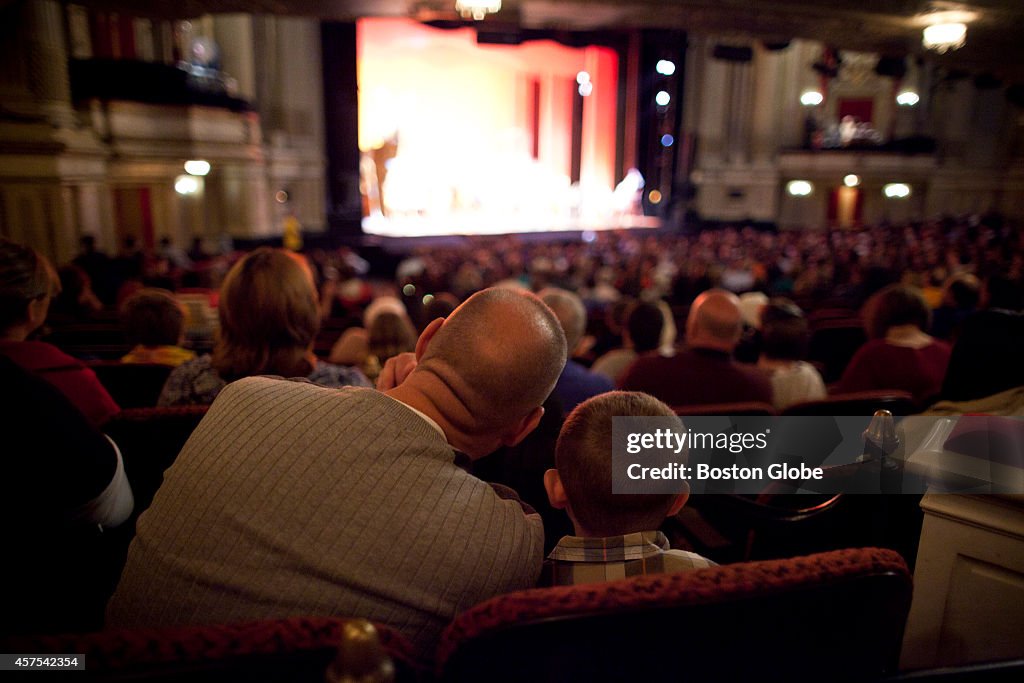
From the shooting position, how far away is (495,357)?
3.62ft

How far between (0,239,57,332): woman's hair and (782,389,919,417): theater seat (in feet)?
7.90

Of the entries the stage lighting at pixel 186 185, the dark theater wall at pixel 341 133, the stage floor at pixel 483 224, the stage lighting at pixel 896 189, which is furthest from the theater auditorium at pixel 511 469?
the stage lighting at pixel 896 189

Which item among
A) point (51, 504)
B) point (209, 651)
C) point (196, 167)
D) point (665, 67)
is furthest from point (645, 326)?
point (665, 67)

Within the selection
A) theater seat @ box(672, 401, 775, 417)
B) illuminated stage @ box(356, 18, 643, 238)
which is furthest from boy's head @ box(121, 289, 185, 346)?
illuminated stage @ box(356, 18, 643, 238)

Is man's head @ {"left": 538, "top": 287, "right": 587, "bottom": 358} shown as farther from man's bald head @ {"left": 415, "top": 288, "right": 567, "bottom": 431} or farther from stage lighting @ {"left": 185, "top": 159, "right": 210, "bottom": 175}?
stage lighting @ {"left": 185, "top": 159, "right": 210, "bottom": 175}

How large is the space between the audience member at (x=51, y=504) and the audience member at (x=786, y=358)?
2.58 m

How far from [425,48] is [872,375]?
47.2 feet

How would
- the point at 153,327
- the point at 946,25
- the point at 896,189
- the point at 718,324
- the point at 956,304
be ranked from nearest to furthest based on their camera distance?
the point at 153,327 → the point at 718,324 → the point at 956,304 → the point at 946,25 → the point at 896,189

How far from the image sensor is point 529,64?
15930 millimetres

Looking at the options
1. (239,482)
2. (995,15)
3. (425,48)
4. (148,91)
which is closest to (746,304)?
(995,15)

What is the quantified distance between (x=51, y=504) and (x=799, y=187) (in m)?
19.4

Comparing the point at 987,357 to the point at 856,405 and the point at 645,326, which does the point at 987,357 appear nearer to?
the point at 856,405

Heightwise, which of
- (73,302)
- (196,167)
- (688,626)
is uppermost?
(196,167)

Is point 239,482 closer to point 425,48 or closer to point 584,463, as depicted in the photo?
point 584,463
